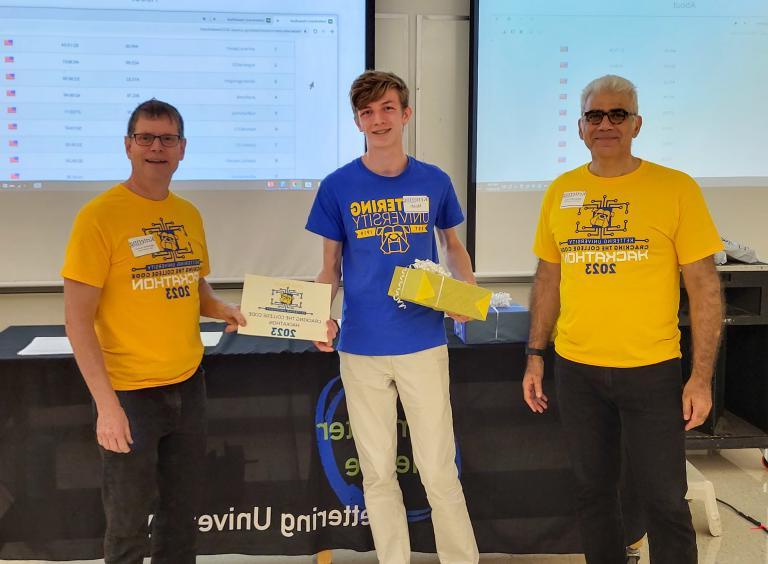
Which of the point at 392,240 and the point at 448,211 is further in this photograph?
the point at 448,211

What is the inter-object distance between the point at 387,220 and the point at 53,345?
134 cm

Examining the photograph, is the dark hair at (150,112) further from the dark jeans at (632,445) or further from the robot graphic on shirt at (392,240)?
the dark jeans at (632,445)

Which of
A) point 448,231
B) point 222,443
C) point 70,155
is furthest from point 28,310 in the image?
point 448,231

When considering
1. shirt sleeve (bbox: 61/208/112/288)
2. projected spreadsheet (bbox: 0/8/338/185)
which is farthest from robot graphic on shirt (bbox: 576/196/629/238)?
projected spreadsheet (bbox: 0/8/338/185)

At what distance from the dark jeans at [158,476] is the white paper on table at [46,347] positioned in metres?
0.68

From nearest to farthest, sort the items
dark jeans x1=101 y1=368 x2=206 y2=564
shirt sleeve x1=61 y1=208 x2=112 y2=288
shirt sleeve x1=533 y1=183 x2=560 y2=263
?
shirt sleeve x1=61 y1=208 x2=112 y2=288
dark jeans x1=101 y1=368 x2=206 y2=564
shirt sleeve x1=533 y1=183 x2=560 y2=263

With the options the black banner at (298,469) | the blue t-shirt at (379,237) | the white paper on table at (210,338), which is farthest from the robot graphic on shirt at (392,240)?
the white paper on table at (210,338)

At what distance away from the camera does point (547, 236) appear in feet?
5.77

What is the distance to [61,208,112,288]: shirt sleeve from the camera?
1.39m

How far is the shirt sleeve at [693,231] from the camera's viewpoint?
1.52 m

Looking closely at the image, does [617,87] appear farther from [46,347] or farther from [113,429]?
[46,347]

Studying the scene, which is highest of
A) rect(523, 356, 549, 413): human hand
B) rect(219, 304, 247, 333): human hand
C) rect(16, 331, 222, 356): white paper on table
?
rect(219, 304, 247, 333): human hand

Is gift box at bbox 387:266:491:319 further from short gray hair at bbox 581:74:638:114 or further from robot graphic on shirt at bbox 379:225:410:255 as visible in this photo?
short gray hair at bbox 581:74:638:114

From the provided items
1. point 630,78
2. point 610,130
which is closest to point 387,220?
point 610,130
